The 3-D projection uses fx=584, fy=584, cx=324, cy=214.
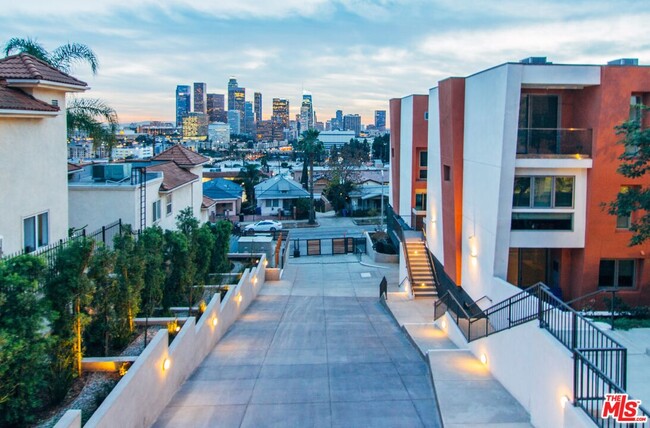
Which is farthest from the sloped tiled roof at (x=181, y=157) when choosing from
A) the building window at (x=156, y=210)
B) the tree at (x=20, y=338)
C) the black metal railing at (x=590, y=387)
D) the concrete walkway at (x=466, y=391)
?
the black metal railing at (x=590, y=387)

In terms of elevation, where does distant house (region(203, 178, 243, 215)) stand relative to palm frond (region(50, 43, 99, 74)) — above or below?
below

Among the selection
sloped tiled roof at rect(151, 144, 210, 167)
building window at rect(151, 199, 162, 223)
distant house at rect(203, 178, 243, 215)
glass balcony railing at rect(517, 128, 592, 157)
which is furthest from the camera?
distant house at rect(203, 178, 243, 215)

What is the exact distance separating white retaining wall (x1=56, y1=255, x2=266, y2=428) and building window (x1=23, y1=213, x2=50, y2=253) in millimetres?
4393

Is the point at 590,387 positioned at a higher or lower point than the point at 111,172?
lower

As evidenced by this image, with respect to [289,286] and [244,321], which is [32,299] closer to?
[244,321]

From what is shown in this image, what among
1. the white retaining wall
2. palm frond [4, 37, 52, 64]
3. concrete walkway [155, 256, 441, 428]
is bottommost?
concrete walkway [155, 256, 441, 428]

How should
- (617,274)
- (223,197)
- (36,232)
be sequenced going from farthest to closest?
1. (223,197)
2. (617,274)
3. (36,232)

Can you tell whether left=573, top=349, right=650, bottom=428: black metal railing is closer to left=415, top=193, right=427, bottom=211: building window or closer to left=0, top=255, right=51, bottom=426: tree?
left=0, top=255, right=51, bottom=426: tree

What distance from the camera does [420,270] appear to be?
87.8 ft

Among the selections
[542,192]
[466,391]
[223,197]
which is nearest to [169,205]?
[542,192]

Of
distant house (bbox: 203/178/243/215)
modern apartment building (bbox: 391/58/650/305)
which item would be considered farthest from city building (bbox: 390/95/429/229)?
distant house (bbox: 203/178/243/215)

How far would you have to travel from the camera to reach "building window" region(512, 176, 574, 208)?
664 inches

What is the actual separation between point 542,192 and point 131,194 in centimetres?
1434

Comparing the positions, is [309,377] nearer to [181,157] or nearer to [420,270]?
[420,270]
